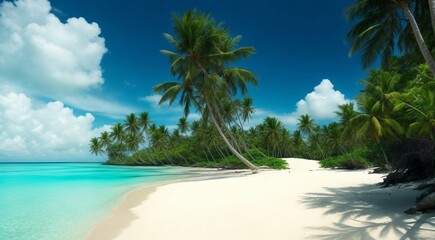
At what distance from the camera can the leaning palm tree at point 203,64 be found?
739 inches

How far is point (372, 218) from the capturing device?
528cm

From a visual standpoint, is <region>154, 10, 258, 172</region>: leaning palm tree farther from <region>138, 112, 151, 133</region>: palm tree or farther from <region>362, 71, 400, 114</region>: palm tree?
<region>138, 112, 151, 133</region>: palm tree

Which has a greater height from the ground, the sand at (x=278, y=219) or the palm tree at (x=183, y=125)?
the palm tree at (x=183, y=125)

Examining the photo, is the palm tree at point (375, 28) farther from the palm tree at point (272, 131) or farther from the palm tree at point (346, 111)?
the palm tree at point (272, 131)

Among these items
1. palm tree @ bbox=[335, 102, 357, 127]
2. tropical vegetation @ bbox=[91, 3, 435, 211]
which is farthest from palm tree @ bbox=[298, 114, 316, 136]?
palm tree @ bbox=[335, 102, 357, 127]

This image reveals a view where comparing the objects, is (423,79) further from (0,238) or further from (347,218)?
(0,238)

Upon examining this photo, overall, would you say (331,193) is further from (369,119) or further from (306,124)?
(306,124)

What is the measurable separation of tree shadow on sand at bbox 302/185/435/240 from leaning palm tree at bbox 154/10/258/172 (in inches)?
485

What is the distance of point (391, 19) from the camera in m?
8.96

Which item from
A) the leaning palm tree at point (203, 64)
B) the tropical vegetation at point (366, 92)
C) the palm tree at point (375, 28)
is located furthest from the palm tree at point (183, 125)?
the palm tree at point (375, 28)

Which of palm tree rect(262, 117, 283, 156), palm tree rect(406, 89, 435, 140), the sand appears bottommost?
the sand

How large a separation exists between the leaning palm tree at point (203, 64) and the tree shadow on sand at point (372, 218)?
1232cm

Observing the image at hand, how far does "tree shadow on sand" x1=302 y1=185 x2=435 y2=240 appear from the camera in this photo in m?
4.36

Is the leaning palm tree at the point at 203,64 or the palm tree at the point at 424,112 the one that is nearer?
the palm tree at the point at 424,112
